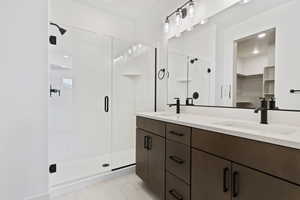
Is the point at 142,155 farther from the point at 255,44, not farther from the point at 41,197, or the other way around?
the point at 255,44

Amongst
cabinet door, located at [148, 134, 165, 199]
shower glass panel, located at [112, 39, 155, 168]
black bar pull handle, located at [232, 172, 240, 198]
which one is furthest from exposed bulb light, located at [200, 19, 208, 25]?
black bar pull handle, located at [232, 172, 240, 198]

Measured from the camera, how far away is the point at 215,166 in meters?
1.06

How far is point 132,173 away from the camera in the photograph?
239 cm

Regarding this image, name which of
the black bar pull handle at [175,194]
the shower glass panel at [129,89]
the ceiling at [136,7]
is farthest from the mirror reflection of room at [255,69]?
the shower glass panel at [129,89]

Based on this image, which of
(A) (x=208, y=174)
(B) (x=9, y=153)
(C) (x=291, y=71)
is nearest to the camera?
(A) (x=208, y=174)

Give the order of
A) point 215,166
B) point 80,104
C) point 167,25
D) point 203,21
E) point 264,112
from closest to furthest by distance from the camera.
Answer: point 215,166 < point 264,112 < point 203,21 < point 80,104 < point 167,25

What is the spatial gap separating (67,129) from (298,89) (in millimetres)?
2705

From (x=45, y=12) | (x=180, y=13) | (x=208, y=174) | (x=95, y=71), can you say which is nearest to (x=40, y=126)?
(x=45, y=12)

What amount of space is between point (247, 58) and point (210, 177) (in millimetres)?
1099

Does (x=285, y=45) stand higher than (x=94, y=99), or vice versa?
(x=285, y=45)

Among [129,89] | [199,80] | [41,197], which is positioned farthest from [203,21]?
[41,197]

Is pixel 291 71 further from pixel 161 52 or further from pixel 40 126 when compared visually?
pixel 40 126

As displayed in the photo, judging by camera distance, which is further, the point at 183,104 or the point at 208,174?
the point at 183,104

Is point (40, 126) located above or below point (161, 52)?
below
